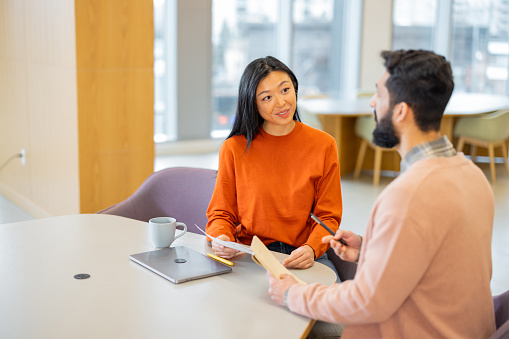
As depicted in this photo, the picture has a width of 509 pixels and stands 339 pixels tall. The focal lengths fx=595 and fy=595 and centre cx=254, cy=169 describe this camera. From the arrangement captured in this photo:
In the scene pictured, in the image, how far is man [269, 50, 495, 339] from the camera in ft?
4.21

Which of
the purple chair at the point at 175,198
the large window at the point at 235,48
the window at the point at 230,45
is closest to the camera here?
the purple chair at the point at 175,198

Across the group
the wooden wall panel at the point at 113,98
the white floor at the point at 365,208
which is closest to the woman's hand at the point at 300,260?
the white floor at the point at 365,208

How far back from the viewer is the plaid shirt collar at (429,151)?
138cm

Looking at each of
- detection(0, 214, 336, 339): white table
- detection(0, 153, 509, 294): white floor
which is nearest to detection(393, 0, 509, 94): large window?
detection(0, 153, 509, 294): white floor

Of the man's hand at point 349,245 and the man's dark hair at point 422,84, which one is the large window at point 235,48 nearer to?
the man's hand at point 349,245

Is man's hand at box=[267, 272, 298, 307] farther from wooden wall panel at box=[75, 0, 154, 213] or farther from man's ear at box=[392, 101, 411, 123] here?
wooden wall panel at box=[75, 0, 154, 213]

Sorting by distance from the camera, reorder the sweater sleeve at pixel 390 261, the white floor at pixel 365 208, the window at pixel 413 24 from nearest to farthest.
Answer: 1. the sweater sleeve at pixel 390 261
2. the white floor at pixel 365 208
3. the window at pixel 413 24

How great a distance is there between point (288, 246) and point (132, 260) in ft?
2.02

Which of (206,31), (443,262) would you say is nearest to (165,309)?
(443,262)

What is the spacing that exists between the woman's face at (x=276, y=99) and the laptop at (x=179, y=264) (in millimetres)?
593

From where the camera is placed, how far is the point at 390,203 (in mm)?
1299

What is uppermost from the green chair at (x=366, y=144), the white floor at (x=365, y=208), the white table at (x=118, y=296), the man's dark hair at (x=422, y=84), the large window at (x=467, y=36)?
the large window at (x=467, y=36)

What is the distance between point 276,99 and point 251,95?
0.31 feet

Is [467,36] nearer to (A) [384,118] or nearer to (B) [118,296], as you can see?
(A) [384,118]
